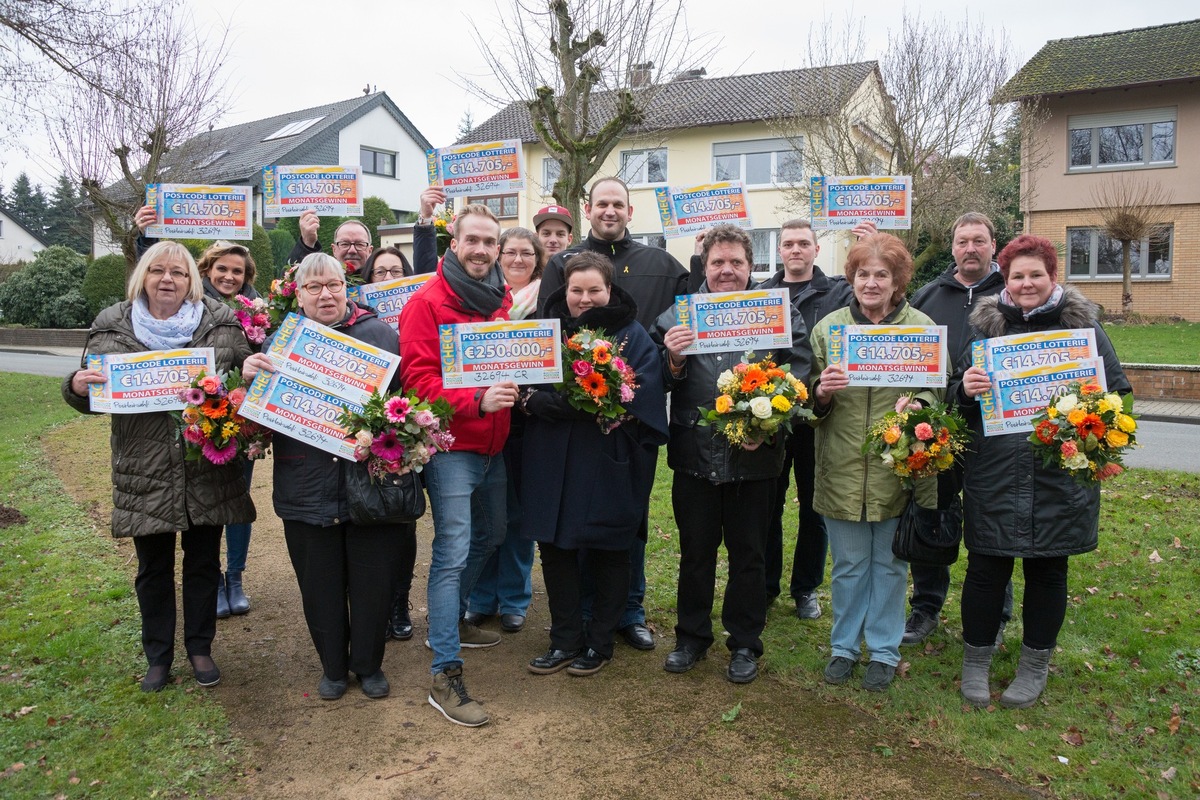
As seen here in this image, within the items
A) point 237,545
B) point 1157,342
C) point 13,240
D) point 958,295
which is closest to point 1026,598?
point 958,295

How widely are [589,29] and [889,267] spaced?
419 inches

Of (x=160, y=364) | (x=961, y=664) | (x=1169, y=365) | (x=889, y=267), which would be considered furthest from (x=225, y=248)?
(x=1169, y=365)

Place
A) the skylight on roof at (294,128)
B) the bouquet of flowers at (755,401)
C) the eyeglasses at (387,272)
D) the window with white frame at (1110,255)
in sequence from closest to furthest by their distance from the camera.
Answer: the bouquet of flowers at (755,401), the eyeglasses at (387,272), the window with white frame at (1110,255), the skylight on roof at (294,128)

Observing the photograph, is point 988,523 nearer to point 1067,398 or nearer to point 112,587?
point 1067,398

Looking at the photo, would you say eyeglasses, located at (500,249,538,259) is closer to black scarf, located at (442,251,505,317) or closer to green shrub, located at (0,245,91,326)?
black scarf, located at (442,251,505,317)

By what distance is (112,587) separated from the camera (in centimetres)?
632

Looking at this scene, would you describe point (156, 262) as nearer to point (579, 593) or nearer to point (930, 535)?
point (579, 593)

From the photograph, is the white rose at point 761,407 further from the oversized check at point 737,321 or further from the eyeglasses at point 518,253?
the eyeglasses at point 518,253

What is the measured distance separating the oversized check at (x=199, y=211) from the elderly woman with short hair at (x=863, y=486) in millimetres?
3993

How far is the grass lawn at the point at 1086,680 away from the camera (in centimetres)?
395

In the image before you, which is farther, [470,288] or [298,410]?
[470,288]

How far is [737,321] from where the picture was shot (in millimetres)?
4582

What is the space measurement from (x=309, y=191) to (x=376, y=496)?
307 centimetres

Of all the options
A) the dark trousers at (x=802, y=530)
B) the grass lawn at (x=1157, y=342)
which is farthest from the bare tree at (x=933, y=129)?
the dark trousers at (x=802, y=530)
